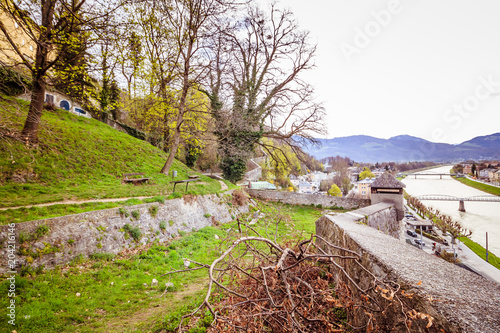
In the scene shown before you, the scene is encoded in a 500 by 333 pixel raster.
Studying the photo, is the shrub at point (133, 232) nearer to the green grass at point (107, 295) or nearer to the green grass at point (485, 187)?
the green grass at point (107, 295)

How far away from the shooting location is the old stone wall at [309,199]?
15.7 m

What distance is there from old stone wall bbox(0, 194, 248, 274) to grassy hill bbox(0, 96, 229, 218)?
1.45 metres

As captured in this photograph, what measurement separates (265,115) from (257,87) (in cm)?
247

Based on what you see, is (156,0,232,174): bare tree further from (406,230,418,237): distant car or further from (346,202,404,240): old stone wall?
(406,230,418,237): distant car

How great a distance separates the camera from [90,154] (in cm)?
1119

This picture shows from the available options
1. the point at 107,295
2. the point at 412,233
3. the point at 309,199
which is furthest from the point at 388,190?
the point at 412,233

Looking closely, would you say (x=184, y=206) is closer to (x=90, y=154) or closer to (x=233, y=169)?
(x=90, y=154)

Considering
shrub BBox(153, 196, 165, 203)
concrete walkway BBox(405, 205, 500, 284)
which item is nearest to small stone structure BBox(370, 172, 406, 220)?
shrub BBox(153, 196, 165, 203)

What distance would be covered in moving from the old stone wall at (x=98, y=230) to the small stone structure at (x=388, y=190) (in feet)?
29.6

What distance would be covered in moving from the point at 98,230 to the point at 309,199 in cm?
1442

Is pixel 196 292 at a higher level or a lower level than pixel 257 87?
lower

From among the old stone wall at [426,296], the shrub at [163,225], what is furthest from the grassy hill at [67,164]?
the old stone wall at [426,296]

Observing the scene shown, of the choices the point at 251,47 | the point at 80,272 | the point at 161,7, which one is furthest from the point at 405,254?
the point at 251,47

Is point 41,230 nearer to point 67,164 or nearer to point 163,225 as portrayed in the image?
point 163,225
